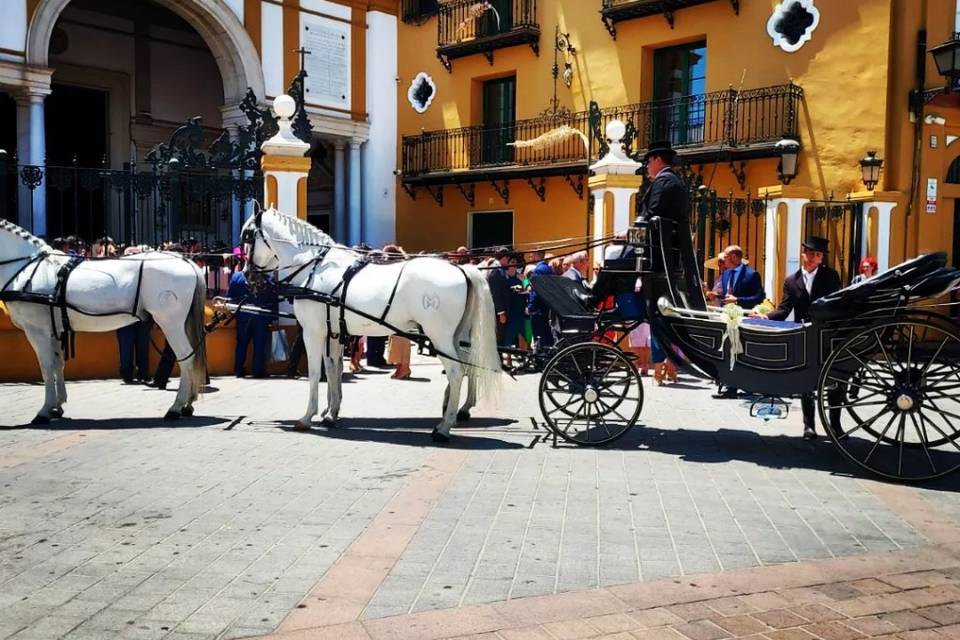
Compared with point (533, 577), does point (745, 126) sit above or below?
above

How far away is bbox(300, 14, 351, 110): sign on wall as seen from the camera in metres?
20.6

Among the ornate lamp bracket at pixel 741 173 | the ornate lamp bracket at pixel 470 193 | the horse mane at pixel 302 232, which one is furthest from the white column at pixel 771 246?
the ornate lamp bracket at pixel 470 193

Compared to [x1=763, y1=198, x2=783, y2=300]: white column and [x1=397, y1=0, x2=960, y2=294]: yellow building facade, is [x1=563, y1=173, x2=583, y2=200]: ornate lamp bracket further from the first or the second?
[x1=763, y1=198, x2=783, y2=300]: white column

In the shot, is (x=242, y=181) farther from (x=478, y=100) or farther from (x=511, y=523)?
(x=478, y=100)

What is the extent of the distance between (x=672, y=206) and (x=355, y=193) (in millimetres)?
15701

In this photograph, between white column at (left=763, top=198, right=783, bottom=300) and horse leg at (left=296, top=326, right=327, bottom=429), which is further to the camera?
white column at (left=763, top=198, right=783, bottom=300)

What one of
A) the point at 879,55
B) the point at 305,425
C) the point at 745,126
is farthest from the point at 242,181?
the point at 879,55

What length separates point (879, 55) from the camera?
15789 mm

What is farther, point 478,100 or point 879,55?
point 478,100

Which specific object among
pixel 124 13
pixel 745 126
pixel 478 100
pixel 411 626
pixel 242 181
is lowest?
pixel 411 626

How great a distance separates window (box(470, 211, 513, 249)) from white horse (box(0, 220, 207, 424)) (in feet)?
45.4

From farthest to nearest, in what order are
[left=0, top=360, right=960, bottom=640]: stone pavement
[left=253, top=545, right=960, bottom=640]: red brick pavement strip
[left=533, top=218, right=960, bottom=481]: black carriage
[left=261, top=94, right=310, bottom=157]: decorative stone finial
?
[left=261, top=94, right=310, bottom=157]: decorative stone finial < [left=533, top=218, right=960, bottom=481]: black carriage < [left=0, top=360, right=960, bottom=640]: stone pavement < [left=253, top=545, right=960, bottom=640]: red brick pavement strip

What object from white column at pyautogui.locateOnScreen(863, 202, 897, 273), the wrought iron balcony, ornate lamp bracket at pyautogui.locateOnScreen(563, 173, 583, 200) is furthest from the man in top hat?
ornate lamp bracket at pyautogui.locateOnScreen(563, 173, 583, 200)

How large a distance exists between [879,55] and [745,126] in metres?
2.68
